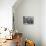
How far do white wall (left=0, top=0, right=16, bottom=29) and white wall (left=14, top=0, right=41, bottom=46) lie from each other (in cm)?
96

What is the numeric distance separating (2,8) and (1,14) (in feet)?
0.74

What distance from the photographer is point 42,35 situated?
4949 millimetres

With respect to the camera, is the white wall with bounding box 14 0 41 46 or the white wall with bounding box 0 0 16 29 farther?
the white wall with bounding box 14 0 41 46

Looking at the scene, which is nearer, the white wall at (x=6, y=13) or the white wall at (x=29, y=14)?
the white wall at (x=6, y=13)

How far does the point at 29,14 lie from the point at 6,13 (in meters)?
1.32

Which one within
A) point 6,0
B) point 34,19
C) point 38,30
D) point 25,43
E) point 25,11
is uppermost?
point 6,0

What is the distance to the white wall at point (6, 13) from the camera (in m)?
3.95

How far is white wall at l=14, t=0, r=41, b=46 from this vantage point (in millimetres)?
4961

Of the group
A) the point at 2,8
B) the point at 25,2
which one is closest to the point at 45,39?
the point at 25,2

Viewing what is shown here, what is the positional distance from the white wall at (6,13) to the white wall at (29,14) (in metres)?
0.96

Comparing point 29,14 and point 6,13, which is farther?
point 29,14

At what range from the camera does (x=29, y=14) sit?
4988 millimetres

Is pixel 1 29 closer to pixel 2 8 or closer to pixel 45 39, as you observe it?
pixel 2 8

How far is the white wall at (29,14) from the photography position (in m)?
4.96
